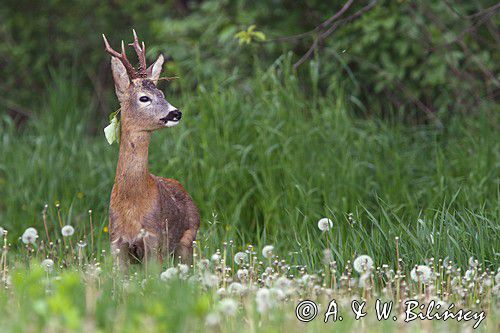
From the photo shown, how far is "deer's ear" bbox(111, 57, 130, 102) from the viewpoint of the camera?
5.39m

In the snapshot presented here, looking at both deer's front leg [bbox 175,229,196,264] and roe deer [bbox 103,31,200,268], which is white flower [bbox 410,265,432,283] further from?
deer's front leg [bbox 175,229,196,264]

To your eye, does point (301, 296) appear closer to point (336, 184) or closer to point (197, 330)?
point (197, 330)

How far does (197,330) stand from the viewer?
3.41 meters

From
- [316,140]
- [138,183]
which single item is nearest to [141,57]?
[138,183]

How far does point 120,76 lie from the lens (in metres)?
5.44

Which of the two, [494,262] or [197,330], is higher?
[197,330]

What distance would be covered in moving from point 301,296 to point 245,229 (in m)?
2.60

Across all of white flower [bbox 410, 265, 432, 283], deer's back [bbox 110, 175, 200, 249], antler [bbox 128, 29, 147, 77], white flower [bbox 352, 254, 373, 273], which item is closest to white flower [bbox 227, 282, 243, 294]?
white flower [bbox 352, 254, 373, 273]

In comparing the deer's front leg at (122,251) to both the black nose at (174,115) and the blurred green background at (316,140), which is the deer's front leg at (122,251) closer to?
the blurred green background at (316,140)

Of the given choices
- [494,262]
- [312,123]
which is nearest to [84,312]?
[494,262]

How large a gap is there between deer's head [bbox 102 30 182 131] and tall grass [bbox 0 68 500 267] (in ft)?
3.86

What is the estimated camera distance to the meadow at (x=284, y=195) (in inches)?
183

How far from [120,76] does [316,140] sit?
2.33 meters

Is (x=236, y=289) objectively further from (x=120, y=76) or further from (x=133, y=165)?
(x=120, y=76)
